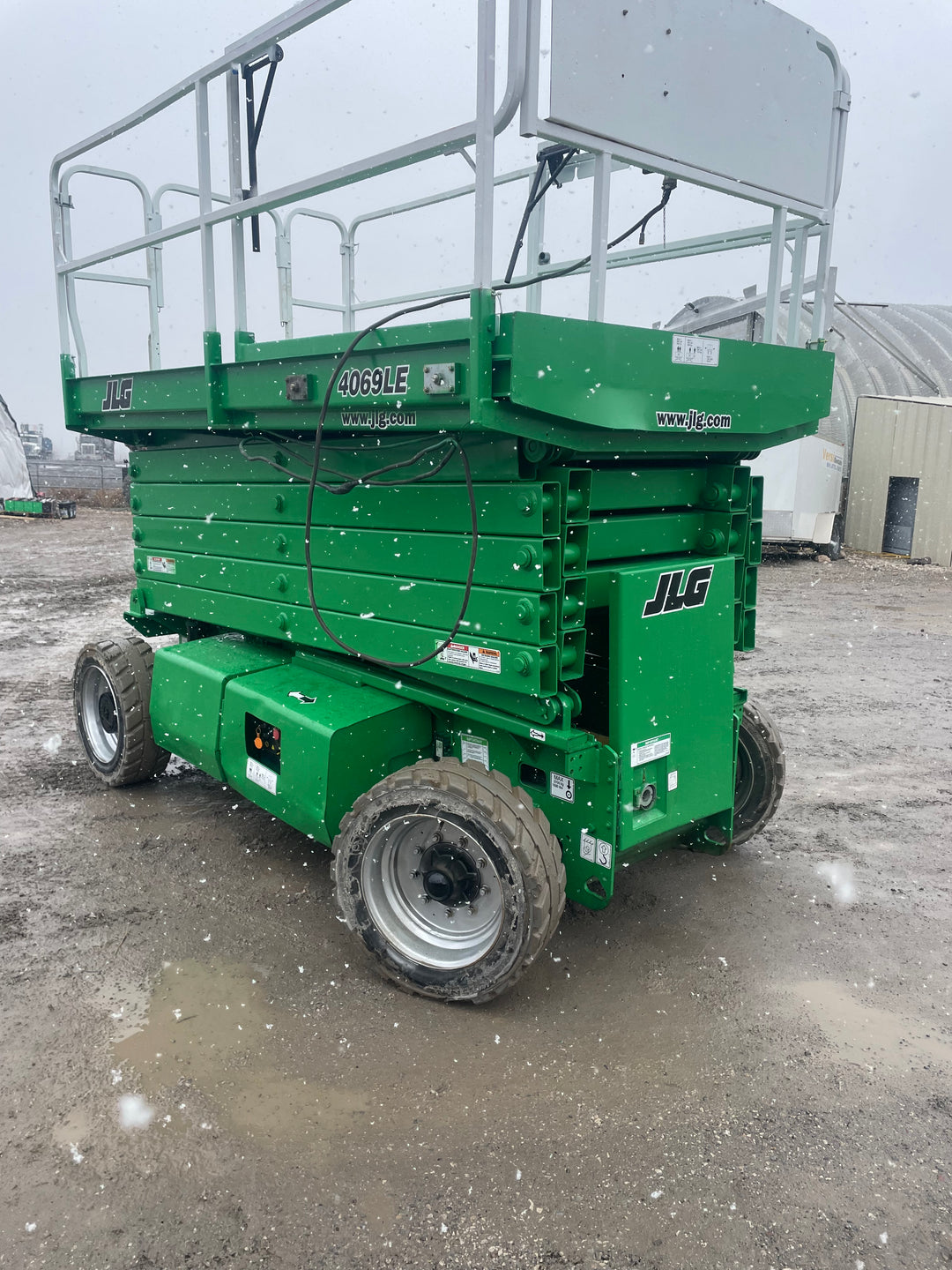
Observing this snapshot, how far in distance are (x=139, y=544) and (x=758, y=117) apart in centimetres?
400

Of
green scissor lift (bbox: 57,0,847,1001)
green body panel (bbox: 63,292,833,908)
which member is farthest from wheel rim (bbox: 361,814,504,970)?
green body panel (bbox: 63,292,833,908)

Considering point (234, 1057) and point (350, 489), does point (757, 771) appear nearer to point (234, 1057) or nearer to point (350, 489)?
point (350, 489)

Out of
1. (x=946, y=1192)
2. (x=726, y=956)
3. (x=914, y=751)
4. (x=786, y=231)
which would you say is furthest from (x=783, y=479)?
(x=946, y=1192)

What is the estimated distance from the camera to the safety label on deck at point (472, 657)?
330cm

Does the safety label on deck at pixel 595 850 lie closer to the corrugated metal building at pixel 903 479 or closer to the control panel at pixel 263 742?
the control panel at pixel 263 742

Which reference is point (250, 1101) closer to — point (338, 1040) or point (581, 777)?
point (338, 1040)

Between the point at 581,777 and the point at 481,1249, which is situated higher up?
the point at 581,777

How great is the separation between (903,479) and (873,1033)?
646 inches

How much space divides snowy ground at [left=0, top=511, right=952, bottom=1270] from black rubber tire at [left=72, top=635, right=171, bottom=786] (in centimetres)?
20

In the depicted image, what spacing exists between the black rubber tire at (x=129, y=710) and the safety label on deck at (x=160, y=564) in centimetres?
43

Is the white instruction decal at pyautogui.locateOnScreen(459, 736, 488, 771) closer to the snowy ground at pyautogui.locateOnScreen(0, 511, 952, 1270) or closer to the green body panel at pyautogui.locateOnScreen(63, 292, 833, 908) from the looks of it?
the green body panel at pyautogui.locateOnScreen(63, 292, 833, 908)

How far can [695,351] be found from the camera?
3.29 metres

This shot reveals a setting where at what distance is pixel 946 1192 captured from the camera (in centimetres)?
258

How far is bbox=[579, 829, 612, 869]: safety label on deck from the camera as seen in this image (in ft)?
11.0
